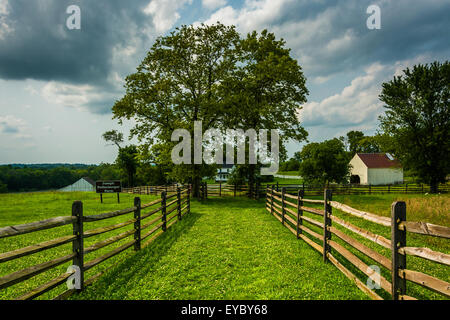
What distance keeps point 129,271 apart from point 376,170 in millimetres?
45889

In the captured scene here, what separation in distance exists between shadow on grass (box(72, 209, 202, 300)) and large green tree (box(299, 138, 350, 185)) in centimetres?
2554

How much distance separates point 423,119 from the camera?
27188 mm

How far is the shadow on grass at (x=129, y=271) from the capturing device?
436 cm

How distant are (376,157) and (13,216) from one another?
49.5 metres

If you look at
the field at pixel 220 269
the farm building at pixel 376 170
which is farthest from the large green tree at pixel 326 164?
the field at pixel 220 269

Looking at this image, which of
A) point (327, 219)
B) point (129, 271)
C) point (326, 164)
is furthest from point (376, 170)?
point (129, 271)

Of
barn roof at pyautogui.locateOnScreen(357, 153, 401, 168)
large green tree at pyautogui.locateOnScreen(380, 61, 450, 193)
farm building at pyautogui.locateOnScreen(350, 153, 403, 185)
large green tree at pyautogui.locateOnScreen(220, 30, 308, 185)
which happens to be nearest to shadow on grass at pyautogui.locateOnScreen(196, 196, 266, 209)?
large green tree at pyautogui.locateOnScreen(220, 30, 308, 185)

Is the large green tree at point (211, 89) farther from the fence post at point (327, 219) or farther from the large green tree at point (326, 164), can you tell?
the fence post at point (327, 219)

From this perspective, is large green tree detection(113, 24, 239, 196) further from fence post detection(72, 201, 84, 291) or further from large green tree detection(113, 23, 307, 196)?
fence post detection(72, 201, 84, 291)

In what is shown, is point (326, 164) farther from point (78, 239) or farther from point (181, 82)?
point (78, 239)

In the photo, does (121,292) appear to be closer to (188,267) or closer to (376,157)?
(188,267)

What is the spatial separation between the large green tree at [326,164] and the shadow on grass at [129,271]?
83.8ft

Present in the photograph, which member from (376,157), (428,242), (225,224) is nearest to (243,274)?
(225,224)

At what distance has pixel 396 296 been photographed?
11.5ft
